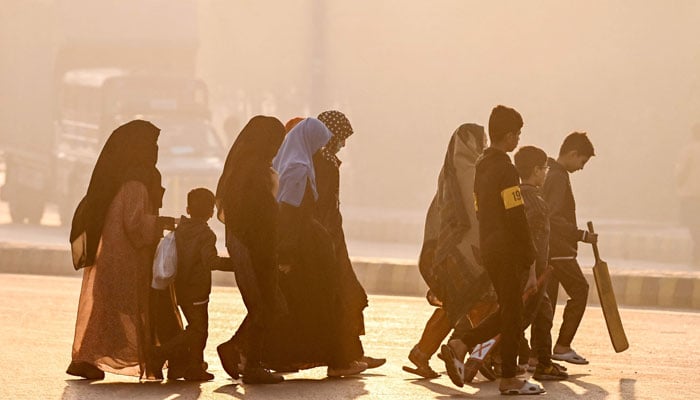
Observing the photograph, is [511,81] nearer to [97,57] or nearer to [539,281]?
[97,57]

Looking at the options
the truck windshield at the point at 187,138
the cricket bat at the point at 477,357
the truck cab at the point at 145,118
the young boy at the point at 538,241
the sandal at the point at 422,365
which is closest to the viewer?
the cricket bat at the point at 477,357

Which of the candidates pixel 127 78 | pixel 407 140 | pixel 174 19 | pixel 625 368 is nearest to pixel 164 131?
pixel 127 78

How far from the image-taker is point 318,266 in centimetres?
1170

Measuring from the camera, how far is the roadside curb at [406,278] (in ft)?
59.8

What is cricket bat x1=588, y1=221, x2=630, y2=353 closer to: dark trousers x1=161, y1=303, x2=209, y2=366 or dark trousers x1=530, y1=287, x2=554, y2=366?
dark trousers x1=530, y1=287, x2=554, y2=366

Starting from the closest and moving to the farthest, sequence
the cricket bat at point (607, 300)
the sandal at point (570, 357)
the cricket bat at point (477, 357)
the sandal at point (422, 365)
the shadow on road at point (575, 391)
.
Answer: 1. the cricket bat at point (477, 357)
2. the shadow on road at point (575, 391)
3. the sandal at point (422, 365)
4. the cricket bat at point (607, 300)
5. the sandal at point (570, 357)

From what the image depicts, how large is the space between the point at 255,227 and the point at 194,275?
51cm

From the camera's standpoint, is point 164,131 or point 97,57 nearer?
point 164,131

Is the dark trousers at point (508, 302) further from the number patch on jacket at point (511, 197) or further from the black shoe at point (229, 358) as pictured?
the black shoe at point (229, 358)

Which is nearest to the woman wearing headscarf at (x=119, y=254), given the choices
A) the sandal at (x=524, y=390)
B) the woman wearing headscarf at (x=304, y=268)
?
the woman wearing headscarf at (x=304, y=268)

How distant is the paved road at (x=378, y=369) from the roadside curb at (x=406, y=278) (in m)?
1.05

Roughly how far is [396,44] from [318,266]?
102 ft

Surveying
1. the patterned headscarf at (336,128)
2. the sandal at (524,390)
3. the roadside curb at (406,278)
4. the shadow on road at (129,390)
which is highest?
the patterned headscarf at (336,128)

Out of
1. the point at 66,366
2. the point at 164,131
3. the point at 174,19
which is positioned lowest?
the point at 66,366
